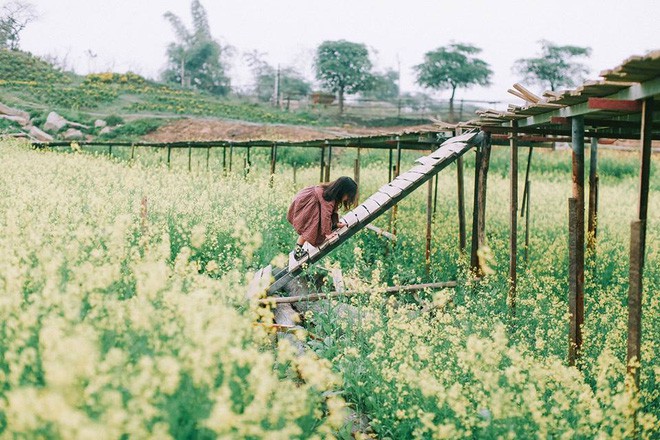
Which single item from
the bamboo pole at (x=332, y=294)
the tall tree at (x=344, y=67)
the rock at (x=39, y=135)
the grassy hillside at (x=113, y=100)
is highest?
the tall tree at (x=344, y=67)

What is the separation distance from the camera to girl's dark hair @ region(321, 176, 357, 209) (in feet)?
A: 24.0

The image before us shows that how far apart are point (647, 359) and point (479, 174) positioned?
389 centimetres

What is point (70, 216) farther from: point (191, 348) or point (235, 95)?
point (235, 95)

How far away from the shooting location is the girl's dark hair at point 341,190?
7.30 metres

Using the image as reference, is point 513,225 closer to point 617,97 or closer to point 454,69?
point 617,97

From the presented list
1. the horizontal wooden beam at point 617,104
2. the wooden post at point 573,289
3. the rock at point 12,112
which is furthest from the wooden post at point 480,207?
the rock at point 12,112

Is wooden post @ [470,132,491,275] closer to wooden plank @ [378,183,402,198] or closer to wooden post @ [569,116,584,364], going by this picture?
wooden plank @ [378,183,402,198]

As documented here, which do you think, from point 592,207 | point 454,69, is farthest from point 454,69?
point 592,207

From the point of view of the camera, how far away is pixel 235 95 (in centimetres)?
5481

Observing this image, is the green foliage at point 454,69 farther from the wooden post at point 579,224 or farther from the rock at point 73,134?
the wooden post at point 579,224

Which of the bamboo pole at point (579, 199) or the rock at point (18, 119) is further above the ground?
the rock at point (18, 119)

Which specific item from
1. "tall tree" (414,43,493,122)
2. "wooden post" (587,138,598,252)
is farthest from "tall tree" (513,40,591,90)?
"wooden post" (587,138,598,252)

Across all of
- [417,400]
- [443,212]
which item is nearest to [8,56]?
[443,212]

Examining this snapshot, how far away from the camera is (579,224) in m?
6.09
